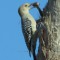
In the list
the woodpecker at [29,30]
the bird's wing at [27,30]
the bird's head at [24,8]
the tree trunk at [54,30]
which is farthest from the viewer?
the bird's head at [24,8]

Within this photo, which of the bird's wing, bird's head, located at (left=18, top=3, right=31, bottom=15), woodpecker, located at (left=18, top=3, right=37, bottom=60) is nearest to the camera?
woodpecker, located at (left=18, top=3, right=37, bottom=60)

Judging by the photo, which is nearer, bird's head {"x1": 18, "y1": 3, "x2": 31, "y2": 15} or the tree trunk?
the tree trunk

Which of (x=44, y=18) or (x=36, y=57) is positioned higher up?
(x=44, y=18)

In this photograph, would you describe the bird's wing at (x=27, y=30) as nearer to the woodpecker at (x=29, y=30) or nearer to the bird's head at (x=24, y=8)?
the woodpecker at (x=29, y=30)

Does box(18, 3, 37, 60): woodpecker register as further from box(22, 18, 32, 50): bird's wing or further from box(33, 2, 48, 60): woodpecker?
box(33, 2, 48, 60): woodpecker

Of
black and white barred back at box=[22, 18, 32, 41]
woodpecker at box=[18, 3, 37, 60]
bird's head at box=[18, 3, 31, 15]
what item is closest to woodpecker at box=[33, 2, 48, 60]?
woodpecker at box=[18, 3, 37, 60]

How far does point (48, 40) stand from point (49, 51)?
0.73 ft

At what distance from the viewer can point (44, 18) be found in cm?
968

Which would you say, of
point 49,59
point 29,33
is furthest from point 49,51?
point 29,33

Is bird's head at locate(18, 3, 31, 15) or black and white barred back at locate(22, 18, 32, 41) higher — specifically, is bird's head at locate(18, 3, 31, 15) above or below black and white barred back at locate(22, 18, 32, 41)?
above

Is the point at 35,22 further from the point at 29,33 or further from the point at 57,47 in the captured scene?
the point at 57,47

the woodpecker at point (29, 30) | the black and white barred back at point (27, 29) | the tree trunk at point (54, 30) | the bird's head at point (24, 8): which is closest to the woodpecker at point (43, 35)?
the tree trunk at point (54, 30)

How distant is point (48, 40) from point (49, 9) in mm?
666

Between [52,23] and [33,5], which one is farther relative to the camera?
[33,5]
